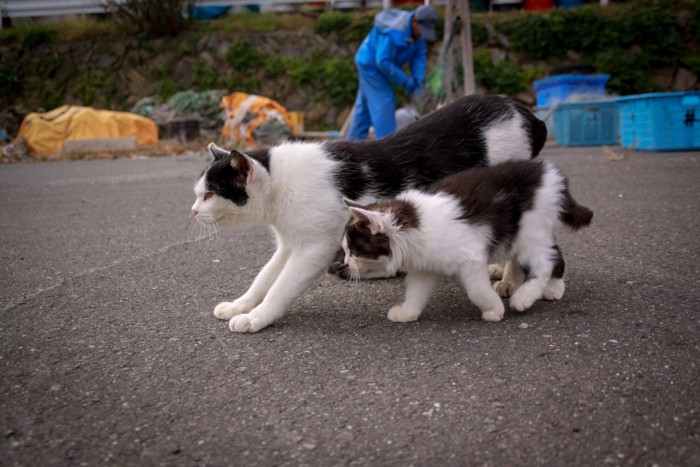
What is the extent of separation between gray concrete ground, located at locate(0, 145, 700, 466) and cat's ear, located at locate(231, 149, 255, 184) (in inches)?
29.8

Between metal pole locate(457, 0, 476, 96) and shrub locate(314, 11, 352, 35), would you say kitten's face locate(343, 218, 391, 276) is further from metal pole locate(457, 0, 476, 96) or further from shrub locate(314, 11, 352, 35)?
shrub locate(314, 11, 352, 35)

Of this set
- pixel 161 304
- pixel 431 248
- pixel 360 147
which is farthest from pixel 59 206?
pixel 431 248

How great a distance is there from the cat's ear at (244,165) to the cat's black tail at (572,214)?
5.25 feet

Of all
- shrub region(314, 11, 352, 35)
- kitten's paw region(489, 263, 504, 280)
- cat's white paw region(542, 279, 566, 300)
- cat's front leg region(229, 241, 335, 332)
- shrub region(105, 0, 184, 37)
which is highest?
shrub region(105, 0, 184, 37)

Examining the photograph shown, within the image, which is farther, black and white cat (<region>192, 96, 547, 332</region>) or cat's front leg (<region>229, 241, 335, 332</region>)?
black and white cat (<region>192, 96, 547, 332</region>)

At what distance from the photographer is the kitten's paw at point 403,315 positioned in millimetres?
2869

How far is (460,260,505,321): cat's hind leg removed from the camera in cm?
271

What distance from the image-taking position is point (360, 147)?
3.27m

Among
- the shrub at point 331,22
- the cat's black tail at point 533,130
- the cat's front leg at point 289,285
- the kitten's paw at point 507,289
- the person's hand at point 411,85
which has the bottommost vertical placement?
the kitten's paw at point 507,289

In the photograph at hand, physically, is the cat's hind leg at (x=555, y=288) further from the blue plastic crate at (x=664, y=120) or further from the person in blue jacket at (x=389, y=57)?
the blue plastic crate at (x=664, y=120)

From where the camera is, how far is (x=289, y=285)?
9.39 feet

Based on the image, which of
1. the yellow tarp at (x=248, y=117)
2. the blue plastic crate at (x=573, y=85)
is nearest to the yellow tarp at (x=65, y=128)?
the yellow tarp at (x=248, y=117)

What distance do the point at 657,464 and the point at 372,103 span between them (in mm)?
8557

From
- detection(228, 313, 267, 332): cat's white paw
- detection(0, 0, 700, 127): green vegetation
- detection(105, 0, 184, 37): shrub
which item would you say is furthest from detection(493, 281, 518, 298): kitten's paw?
→ detection(105, 0, 184, 37): shrub
